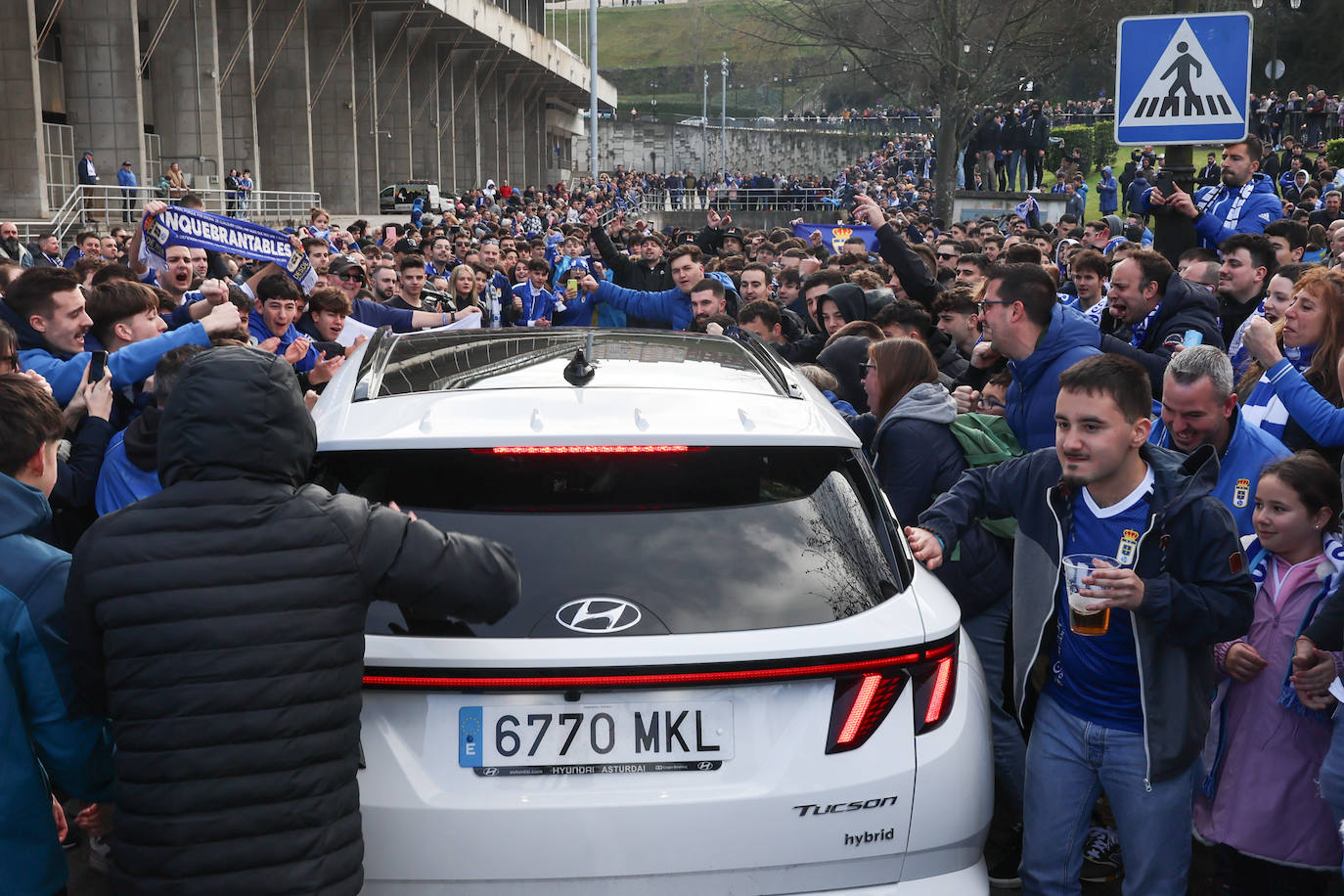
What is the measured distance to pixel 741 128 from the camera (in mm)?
112562

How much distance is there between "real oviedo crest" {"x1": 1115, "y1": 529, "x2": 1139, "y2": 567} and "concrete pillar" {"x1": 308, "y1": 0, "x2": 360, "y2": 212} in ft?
149

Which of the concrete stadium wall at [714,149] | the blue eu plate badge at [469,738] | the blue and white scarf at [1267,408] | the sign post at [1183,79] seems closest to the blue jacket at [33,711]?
the blue eu plate badge at [469,738]

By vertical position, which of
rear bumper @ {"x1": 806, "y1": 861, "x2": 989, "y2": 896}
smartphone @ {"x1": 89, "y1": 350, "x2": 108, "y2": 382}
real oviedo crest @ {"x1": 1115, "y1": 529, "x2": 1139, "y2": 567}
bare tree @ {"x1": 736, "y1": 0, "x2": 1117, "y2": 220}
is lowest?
rear bumper @ {"x1": 806, "y1": 861, "x2": 989, "y2": 896}

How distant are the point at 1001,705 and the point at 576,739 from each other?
2.56 m

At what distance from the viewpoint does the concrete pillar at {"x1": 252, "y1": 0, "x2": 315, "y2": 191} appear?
42.6m

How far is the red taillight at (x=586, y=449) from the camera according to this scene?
299 cm

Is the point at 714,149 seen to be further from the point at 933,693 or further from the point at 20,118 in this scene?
the point at 933,693

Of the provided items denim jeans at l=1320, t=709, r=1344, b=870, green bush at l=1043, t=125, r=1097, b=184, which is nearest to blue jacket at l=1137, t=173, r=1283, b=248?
denim jeans at l=1320, t=709, r=1344, b=870

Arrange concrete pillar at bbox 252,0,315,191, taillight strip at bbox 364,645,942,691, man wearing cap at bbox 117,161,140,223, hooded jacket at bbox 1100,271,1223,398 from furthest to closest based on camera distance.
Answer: concrete pillar at bbox 252,0,315,191
man wearing cap at bbox 117,161,140,223
hooded jacket at bbox 1100,271,1223,398
taillight strip at bbox 364,645,942,691

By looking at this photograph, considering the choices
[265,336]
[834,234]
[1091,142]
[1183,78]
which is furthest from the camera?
[1091,142]

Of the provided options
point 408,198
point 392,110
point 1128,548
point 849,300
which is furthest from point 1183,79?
point 392,110

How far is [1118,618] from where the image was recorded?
3.52m

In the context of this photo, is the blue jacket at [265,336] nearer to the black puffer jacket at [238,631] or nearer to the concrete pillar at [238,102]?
the black puffer jacket at [238,631]

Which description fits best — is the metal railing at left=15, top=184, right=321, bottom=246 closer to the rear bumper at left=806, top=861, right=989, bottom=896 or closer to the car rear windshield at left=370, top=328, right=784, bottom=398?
the car rear windshield at left=370, top=328, right=784, bottom=398
